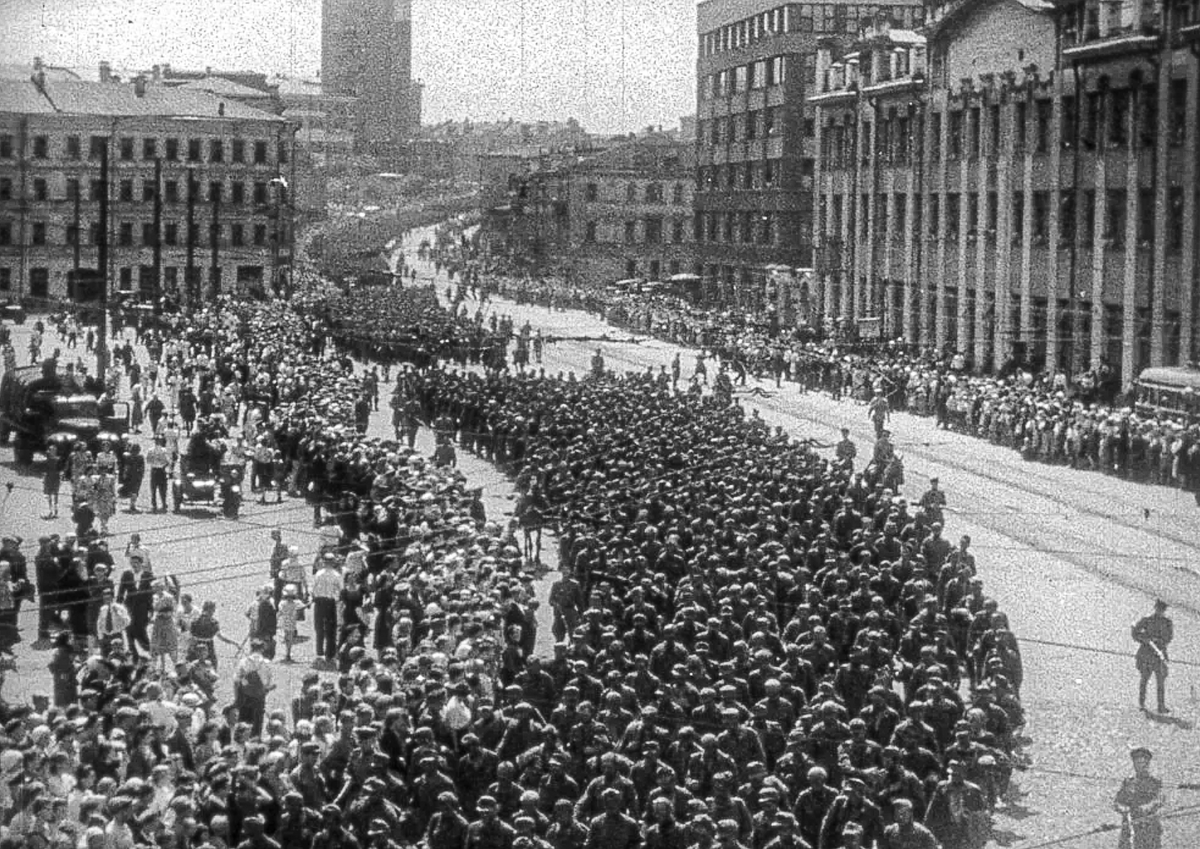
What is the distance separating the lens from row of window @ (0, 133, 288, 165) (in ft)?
237

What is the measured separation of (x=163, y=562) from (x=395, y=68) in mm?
146901

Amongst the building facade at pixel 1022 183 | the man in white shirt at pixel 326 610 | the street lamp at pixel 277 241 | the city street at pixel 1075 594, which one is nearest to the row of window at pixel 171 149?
the street lamp at pixel 277 241

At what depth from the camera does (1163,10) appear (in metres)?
36.6

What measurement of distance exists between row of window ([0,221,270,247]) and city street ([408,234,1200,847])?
37.5 m

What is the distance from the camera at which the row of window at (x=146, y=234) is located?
239ft

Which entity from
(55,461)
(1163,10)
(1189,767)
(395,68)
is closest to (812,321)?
(1163,10)

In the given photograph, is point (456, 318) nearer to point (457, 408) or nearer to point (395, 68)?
point (457, 408)

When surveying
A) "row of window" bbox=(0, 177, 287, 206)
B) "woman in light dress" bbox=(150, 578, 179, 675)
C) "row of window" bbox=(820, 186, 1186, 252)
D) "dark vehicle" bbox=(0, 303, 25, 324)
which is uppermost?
"row of window" bbox=(0, 177, 287, 206)

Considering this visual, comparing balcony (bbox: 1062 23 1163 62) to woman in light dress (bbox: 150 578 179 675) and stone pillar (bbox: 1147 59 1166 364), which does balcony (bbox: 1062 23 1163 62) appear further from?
woman in light dress (bbox: 150 578 179 675)

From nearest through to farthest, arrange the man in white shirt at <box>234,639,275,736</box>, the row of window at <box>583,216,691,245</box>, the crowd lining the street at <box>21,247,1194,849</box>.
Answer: the crowd lining the street at <box>21,247,1194,849</box>, the man in white shirt at <box>234,639,275,736</box>, the row of window at <box>583,216,691,245</box>

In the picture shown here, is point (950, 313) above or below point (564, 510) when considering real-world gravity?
above

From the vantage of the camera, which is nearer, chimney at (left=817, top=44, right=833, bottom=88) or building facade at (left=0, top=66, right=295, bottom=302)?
chimney at (left=817, top=44, right=833, bottom=88)

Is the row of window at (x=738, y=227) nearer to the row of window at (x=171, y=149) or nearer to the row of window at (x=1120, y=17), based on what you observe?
the row of window at (x=171, y=149)

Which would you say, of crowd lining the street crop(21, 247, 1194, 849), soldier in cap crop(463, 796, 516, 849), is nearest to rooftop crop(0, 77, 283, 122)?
crowd lining the street crop(21, 247, 1194, 849)
